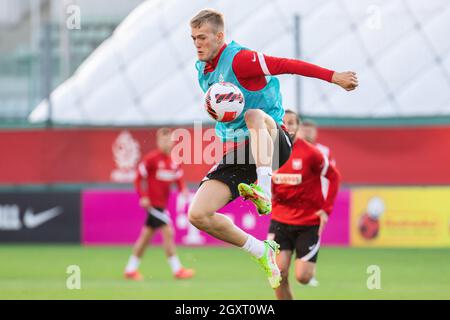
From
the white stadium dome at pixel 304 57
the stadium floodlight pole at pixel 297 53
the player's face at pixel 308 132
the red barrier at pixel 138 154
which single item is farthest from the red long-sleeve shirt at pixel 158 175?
the white stadium dome at pixel 304 57

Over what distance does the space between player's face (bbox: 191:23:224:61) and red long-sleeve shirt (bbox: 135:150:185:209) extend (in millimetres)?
6716

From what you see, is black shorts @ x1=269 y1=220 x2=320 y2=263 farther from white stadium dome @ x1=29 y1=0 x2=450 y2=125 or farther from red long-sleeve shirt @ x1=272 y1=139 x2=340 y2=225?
white stadium dome @ x1=29 y1=0 x2=450 y2=125

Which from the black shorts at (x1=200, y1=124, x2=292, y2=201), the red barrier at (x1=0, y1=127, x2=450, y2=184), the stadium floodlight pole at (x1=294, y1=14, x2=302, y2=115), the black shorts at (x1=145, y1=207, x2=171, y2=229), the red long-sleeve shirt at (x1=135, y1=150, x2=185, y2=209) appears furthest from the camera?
the stadium floodlight pole at (x1=294, y1=14, x2=302, y2=115)

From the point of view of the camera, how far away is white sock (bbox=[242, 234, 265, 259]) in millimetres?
8680

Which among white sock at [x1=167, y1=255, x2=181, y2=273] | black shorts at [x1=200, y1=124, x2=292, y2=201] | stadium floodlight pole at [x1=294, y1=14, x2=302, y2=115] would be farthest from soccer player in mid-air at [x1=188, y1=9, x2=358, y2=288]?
stadium floodlight pole at [x1=294, y1=14, x2=302, y2=115]

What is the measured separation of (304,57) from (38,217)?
6888mm

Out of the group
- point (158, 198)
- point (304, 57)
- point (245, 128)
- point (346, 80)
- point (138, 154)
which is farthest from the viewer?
point (304, 57)

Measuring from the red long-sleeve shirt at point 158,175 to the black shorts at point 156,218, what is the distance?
0.74 feet

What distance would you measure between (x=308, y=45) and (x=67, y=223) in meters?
7.67

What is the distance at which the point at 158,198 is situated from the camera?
14922mm

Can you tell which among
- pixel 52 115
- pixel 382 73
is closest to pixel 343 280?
pixel 52 115

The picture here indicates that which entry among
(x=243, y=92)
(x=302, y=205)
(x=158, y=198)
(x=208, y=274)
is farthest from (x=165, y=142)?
(x=243, y=92)

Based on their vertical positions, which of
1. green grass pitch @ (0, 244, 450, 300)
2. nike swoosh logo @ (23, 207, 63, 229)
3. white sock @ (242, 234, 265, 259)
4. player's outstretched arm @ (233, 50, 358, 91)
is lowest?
green grass pitch @ (0, 244, 450, 300)

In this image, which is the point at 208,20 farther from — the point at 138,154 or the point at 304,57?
the point at 304,57
